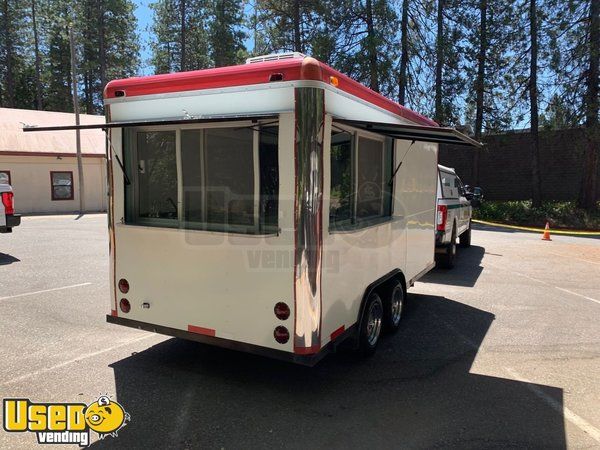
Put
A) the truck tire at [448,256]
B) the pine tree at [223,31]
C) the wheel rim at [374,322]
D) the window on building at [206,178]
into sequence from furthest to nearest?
the pine tree at [223,31] < the truck tire at [448,256] < the wheel rim at [374,322] < the window on building at [206,178]

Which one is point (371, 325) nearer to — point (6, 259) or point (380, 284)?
point (380, 284)

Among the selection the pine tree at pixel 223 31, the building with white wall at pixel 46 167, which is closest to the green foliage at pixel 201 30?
the pine tree at pixel 223 31

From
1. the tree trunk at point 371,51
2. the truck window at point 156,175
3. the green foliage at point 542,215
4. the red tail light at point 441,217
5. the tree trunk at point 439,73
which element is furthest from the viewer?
the tree trunk at point 439,73

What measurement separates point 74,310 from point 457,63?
22.5 m

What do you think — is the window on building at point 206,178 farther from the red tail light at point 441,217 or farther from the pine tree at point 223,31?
the pine tree at point 223,31

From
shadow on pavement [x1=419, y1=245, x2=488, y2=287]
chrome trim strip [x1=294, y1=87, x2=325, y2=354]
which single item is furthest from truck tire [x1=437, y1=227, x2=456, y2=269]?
chrome trim strip [x1=294, y1=87, x2=325, y2=354]

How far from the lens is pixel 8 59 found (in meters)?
38.7

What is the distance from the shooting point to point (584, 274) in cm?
952

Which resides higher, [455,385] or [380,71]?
[380,71]

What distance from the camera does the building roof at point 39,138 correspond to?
21438 millimetres

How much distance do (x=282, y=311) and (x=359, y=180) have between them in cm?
160

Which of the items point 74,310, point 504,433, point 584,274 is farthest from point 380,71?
point 504,433

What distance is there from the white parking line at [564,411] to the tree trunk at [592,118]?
18910 mm

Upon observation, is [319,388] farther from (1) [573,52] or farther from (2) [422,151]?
(1) [573,52]
